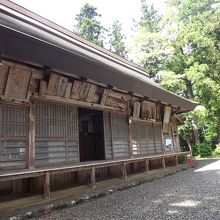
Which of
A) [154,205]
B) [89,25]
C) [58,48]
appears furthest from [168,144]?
[89,25]

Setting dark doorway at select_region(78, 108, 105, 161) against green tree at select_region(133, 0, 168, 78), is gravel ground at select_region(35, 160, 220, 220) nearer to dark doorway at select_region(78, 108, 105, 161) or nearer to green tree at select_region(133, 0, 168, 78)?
dark doorway at select_region(78, 108, 105, 161)

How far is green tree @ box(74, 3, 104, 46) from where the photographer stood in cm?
3297

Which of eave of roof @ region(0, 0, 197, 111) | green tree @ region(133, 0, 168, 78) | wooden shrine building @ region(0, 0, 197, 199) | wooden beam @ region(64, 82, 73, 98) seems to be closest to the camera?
eave of roof @ region(0, 0, 197, 111)

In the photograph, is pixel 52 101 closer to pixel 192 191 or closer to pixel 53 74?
pixel 53 74

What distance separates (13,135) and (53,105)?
144cm

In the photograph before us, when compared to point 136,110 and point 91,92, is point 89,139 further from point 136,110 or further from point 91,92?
point 91,92

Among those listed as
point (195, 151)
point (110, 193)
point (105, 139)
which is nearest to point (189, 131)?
point (195, 151)

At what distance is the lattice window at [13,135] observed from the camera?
226 inches

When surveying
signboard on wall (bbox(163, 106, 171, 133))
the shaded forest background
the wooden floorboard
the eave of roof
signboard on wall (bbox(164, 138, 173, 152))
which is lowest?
the wooden floorboard

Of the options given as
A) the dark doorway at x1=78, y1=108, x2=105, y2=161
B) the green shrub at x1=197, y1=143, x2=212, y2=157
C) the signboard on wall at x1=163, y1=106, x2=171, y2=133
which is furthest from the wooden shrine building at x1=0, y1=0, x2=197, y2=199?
the green shrub at x1=197, y1=143, x2=212, y2=157

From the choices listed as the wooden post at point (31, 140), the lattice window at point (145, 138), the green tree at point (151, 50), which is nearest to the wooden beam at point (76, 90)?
the wooden post at point (31, 140)

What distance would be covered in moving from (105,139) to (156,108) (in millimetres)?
3986

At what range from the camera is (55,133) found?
22.8 feet

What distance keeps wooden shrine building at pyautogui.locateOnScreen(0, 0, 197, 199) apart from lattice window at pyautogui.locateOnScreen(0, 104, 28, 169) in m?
0.02
